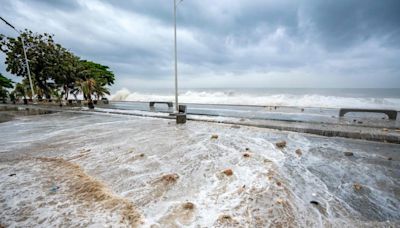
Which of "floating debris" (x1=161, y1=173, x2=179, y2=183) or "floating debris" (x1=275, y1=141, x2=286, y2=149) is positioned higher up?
"floating debris" (x1=275, y1=141, x2=286, y2=149)

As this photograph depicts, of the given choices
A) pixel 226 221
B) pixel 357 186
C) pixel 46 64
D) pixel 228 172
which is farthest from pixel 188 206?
pixel 46 64

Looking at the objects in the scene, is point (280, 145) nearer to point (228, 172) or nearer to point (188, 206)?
point (228, 172)

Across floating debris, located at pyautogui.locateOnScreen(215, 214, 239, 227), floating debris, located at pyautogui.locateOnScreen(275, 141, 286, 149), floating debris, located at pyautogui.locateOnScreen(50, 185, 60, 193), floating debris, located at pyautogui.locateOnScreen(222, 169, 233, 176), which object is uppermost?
floating debris, located at pyautogui.locateOnScreen(275, 141, 286, 149)

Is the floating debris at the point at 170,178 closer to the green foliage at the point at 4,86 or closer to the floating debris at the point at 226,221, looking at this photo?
the floating debris at the point at 226,221

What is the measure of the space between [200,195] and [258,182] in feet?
3.13

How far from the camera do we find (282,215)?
1982 mm

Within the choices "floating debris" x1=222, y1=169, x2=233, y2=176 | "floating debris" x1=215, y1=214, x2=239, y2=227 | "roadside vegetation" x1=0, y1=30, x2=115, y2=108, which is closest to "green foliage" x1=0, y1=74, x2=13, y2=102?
"roadside vegetation" x1=0, y1=30, x2=115, y2=108

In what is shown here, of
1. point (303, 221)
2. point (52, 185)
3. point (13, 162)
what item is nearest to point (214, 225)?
point (303, 221)

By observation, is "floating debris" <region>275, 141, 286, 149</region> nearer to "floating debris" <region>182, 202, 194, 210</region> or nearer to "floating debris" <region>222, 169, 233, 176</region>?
"floating debris" <region>222, 169, 233, 176</region>

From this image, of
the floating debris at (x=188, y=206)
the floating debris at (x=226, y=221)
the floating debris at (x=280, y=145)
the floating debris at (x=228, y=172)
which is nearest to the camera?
the floating debris at (x=226, y=221)

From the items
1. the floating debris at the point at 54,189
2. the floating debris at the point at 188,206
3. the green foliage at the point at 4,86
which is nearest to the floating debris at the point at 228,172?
the floating debris at the point at 188,206

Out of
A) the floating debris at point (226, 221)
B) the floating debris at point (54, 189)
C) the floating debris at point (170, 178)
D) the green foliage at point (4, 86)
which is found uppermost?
the green foliage at point (4, 86)

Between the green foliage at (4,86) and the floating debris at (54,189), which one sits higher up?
the green foliage at (4,86)

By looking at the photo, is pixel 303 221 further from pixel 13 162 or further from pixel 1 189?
pixel 13 162
